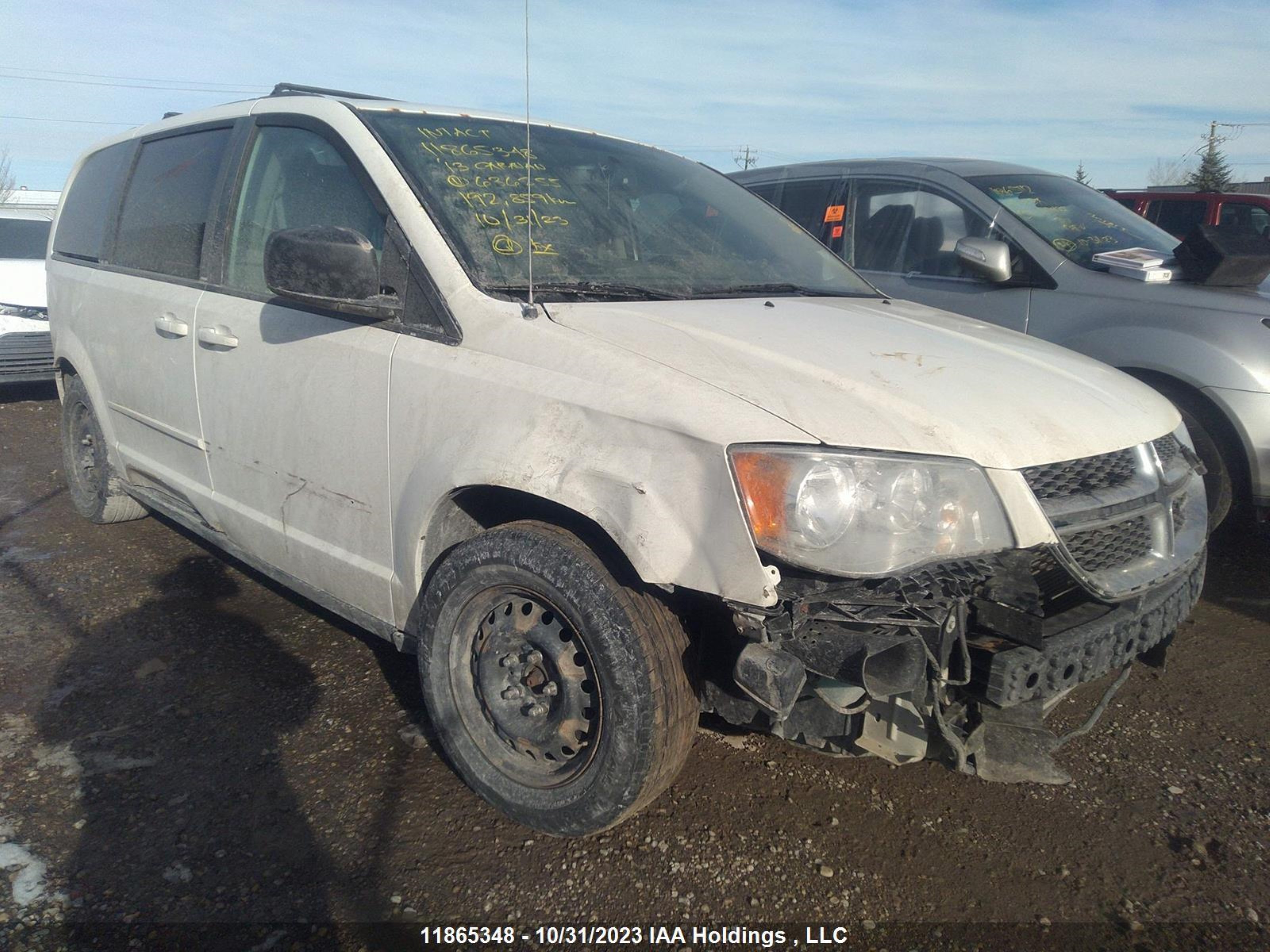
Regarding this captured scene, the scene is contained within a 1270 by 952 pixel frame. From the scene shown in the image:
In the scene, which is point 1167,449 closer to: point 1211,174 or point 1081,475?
point 1081,475

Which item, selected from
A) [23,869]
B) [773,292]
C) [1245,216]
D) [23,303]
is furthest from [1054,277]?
[23,303]

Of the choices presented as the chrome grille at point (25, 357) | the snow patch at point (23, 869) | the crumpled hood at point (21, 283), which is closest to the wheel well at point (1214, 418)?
the snow patch at point (23, 869)

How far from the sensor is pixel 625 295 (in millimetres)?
2604

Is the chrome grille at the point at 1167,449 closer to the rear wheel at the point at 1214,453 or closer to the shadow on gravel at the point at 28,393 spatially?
the rear wheel at the point at 1214,453

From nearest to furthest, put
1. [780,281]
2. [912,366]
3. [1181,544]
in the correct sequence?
1. [912,366]
2. [1181,544]
3. [780,281]

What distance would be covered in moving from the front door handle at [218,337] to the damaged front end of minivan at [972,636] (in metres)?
2.02

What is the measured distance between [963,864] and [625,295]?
5.72 ft

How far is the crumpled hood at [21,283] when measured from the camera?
27.0 feet

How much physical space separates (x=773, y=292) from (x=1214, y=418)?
2217 mm

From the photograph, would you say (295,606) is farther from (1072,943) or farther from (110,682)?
(1072,943)

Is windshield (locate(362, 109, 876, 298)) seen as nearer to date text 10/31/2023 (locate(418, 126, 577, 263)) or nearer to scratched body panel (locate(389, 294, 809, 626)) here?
date text 10/31/2023 (locate(418, 126, 577, 263))

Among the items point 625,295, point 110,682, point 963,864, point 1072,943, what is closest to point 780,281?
point 625,295

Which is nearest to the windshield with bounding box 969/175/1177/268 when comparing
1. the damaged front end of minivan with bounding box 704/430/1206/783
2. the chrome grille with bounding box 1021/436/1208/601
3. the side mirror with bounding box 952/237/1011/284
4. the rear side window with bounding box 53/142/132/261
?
the side mirror with bounding box 952/237/1011/284

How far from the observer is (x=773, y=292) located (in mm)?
3004
